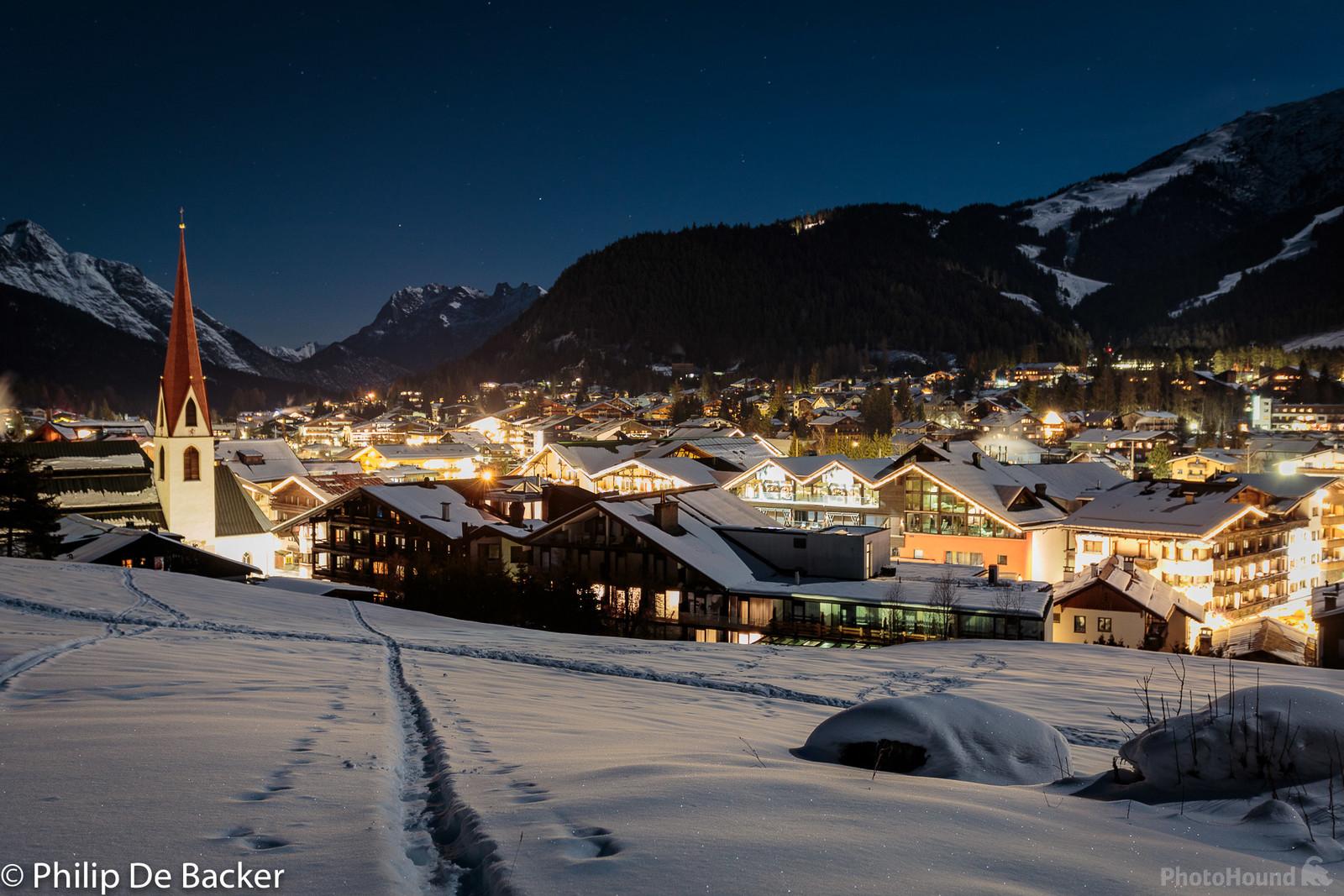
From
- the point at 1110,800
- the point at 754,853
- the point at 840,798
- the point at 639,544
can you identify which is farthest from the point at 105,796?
the point at 639,544

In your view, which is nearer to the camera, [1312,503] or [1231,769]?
[1231,769]

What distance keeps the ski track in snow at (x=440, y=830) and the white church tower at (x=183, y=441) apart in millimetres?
41743

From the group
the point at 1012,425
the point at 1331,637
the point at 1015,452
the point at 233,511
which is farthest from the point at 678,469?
the point at 1012,425

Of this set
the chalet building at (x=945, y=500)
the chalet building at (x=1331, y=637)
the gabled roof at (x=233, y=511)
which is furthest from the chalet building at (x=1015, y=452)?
the gabled roof at (x=233, y=511)

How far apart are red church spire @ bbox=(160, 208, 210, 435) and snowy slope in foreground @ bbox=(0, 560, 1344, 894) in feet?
118

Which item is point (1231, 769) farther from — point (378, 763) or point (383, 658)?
point (383, 658)

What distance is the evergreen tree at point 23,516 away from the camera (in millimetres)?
26062

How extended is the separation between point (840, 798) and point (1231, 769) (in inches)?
92.2

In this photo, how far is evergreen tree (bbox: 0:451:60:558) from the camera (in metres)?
26.1

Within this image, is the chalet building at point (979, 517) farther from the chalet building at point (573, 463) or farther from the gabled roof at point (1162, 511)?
the chalet building at point (573, 463)

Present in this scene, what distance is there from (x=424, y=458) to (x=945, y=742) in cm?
9454

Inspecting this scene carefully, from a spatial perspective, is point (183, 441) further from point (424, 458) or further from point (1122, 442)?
point (1122, 442)

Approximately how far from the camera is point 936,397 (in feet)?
527

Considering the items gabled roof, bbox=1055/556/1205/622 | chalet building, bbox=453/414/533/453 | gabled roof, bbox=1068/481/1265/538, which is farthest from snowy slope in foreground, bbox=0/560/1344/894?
chalet building, bbox=453/414/533/453
